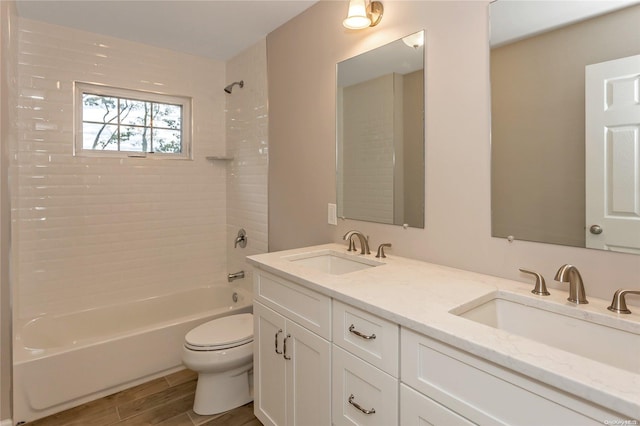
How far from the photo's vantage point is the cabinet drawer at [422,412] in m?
0.86

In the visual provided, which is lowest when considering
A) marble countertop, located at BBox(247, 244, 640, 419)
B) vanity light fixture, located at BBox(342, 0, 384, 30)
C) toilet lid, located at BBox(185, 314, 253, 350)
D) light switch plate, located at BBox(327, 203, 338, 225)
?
toilet lid, located at BBox(185, 314, 253, 350)

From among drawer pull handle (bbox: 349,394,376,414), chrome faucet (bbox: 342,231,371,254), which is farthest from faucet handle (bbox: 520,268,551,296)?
chrome faucet (bbox: 342,231,371,254)

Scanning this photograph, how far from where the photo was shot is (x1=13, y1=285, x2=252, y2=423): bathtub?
1.91 meters

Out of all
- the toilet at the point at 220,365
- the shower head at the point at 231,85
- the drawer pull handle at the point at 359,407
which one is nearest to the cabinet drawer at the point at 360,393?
the drawer pull handle at the point at 359,407

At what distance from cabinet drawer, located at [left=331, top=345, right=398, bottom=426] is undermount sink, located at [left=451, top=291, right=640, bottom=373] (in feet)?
1.03

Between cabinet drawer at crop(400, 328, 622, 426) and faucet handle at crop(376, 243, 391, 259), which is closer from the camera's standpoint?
cabinet drawer at crop(400, 328, 622, 426)

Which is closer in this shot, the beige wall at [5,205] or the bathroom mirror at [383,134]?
the bathroom mirror at [383,134]

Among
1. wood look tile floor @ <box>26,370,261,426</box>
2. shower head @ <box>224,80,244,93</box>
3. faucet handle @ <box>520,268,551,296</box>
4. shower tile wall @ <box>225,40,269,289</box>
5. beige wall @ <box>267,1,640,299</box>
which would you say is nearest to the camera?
faucet handle @ <box>520,268,551,296</box>

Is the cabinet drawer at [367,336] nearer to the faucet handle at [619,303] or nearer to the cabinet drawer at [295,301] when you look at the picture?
the cabinet drawer at [295,301]

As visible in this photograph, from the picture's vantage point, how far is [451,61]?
1455 mm

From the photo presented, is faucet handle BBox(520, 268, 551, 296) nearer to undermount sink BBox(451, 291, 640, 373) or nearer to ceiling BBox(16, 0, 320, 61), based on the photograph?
undermount sink BBox(451, 291, 640, 373)

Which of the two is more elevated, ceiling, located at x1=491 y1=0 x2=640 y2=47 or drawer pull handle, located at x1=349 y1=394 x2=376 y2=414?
ceiling, located at x1=491 y1=0 x2=640 y2=47

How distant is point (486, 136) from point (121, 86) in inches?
107

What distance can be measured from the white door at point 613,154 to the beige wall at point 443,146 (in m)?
0.08
